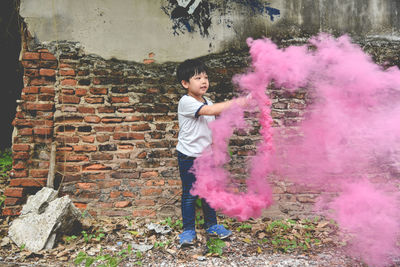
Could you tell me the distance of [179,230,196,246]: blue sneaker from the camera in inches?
100

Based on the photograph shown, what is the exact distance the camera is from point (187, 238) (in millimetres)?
2566

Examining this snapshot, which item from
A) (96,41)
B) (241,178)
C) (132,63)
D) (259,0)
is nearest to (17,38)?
(96,41)

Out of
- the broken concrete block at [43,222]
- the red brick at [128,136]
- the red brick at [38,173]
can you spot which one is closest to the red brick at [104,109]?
the red brick at [128,136]

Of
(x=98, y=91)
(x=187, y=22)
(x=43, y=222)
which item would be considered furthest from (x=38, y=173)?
(x=187, y=22)

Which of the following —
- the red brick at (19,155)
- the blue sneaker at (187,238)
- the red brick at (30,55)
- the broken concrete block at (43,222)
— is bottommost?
the blue sneaker at (187,238)

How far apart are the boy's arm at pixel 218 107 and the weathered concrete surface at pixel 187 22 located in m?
1.08

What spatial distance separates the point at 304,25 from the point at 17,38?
4.62 meters

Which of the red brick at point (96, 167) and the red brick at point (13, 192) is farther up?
the red brick at point (96, 167)

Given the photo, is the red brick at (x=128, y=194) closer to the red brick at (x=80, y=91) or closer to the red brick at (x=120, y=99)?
the red brick at (x=120, y=99)

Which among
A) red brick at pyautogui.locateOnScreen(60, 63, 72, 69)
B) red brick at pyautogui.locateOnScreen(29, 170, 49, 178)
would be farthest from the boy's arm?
red brick at pyautogui.locateOnScreen(29, 170, 49, 178)

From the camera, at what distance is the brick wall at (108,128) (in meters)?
3.12

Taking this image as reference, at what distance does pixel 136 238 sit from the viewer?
2.83m

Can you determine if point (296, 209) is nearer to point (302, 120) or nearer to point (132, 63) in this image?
point (302, 120)

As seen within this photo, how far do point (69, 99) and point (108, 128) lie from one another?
0.51 metres
